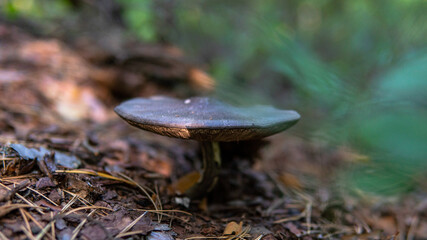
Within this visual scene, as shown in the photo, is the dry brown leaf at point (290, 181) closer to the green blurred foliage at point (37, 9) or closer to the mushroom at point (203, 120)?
the mushroom at point (203, 120)

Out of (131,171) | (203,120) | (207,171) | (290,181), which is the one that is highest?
(203,120)

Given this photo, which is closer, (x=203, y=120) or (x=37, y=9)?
(x=203, y=120)

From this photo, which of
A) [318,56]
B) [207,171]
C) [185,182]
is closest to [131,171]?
[185,182]

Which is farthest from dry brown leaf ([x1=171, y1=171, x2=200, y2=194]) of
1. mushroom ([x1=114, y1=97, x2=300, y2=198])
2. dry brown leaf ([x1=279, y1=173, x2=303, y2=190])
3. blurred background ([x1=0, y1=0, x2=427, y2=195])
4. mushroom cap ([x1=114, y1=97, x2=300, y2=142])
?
dry brown leaf ([x1=279, y1=173, x2=303, y2=190])

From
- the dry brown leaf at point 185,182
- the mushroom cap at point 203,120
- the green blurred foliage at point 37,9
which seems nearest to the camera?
the mushroom cap at point 203,120

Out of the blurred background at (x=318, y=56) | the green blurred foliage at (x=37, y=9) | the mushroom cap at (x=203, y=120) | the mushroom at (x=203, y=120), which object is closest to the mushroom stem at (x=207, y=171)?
the mushroom at (x=203, y=120)

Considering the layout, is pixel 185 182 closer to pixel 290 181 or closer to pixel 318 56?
pixel 290 181

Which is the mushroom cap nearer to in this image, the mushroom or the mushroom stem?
the mushroom
